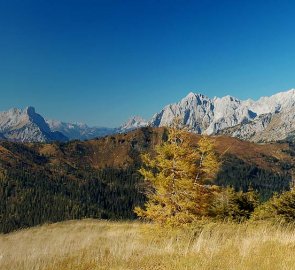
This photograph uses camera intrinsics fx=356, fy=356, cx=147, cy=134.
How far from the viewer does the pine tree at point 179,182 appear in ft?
81.1

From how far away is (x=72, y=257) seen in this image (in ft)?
28.1

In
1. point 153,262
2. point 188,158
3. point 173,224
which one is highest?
point 188,158

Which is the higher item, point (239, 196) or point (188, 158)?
point (188, 158)

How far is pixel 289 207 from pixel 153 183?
13492mm

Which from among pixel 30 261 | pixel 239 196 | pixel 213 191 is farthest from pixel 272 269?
pixel 239 196

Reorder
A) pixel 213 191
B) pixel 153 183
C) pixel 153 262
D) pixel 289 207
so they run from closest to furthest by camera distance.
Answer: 1. pixel 153 262
2. pixel 153 183
3. pixel 213 191
4. pixel 289 207

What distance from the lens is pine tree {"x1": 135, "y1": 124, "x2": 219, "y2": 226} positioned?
81.1 ft

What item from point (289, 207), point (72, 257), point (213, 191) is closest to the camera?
point (72, 257)

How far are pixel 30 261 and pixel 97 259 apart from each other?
160 cm

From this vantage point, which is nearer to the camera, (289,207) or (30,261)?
(30,261)

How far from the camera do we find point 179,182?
2458 cm

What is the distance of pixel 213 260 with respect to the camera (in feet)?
22.5

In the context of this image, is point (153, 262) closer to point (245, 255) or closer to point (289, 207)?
point (245, 255)

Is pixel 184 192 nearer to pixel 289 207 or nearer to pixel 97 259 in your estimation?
pixel 289 207
